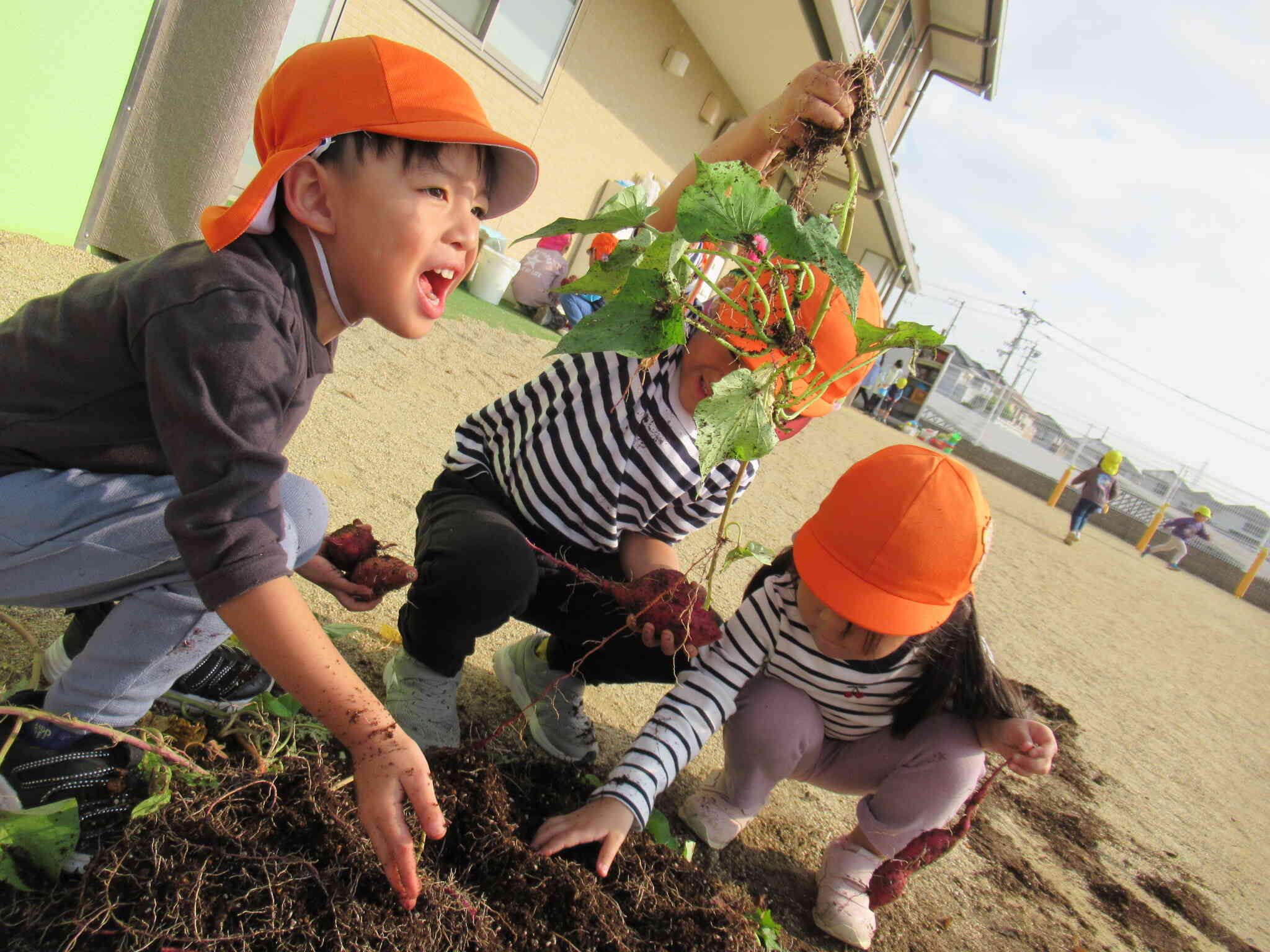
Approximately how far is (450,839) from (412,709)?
0.34m

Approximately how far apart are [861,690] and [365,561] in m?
1.08

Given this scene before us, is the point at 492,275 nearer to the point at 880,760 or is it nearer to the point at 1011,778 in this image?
the point at 1011,778

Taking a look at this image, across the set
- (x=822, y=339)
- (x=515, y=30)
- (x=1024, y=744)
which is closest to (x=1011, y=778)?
(x=1024, y=744)

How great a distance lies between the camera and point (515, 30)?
22.0 feet

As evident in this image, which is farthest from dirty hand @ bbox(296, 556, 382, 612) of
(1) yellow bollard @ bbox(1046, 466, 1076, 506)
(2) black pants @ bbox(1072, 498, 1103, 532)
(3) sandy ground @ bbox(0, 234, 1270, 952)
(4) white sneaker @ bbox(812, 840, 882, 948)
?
(1) yellow bollard @ bbox(1046, 466, 1076, 506)

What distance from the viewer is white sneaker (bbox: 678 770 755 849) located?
6.02 ft

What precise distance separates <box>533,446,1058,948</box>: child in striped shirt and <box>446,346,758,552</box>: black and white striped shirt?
12.8 inches

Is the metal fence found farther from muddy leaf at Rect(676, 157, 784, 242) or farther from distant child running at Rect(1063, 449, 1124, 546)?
muddy leaf at Rect(676, 157, 784, 242)

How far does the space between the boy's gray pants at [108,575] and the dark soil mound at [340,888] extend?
190mm

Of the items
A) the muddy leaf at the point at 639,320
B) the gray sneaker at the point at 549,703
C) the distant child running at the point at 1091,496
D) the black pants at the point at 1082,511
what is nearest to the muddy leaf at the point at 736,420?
the muddy leaf at the point at 639,320

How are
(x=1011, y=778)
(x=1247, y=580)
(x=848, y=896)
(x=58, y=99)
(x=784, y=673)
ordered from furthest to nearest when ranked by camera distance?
(x=1247, y=580) < (x=58, y=99) < (x=1011, y=778) < (x=784, y=673) < (x=848, y=896)

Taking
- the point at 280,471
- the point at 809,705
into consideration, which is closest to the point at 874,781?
the point at 809,705

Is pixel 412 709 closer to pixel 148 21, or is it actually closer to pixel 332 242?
pixel 332 242

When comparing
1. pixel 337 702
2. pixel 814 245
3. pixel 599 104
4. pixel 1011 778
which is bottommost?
pixel 1011 778
